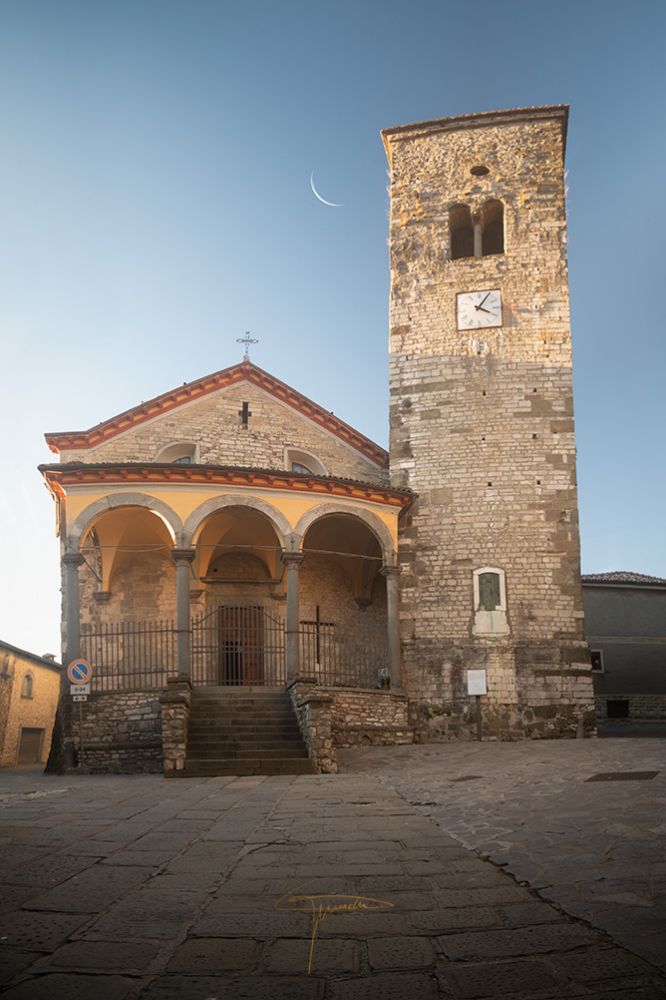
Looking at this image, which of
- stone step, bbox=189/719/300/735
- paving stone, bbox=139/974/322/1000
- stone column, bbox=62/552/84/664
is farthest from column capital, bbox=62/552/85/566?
paving stone, bbox=139/974/322/1000

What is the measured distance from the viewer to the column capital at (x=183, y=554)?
672 inches

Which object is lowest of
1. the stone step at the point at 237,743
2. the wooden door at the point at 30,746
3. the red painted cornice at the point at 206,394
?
the wooden door at the point at 30,746

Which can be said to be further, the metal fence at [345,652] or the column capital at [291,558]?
the metal fence at [345,652]

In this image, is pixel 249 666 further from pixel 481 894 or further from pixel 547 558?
pixel 481 894

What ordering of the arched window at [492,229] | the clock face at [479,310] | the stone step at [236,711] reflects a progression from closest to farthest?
the stone step at [236,711]
the clock face at [479,310]
the arched window at [492,229]

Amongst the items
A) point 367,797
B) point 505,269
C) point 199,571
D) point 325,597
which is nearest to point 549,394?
point 505,269

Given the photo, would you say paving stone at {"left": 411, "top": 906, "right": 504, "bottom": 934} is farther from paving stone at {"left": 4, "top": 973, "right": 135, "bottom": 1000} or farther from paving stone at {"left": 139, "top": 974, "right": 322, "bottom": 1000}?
paving stone at {"left": 4, "top": 973, "right": 135, "bottom": 1000}

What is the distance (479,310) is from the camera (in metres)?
21.6

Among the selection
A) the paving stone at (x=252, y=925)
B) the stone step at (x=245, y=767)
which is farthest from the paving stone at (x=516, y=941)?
the stone step at (x=245, y=767)

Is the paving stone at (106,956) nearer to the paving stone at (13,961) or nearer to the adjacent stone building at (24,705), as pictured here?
the paving stone at (13,961)

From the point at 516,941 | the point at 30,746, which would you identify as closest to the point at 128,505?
the point at 30,746

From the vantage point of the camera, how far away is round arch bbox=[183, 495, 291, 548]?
56.6ft

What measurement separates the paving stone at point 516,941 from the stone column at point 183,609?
12.7m

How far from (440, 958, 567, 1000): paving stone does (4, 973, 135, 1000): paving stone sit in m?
1.23
